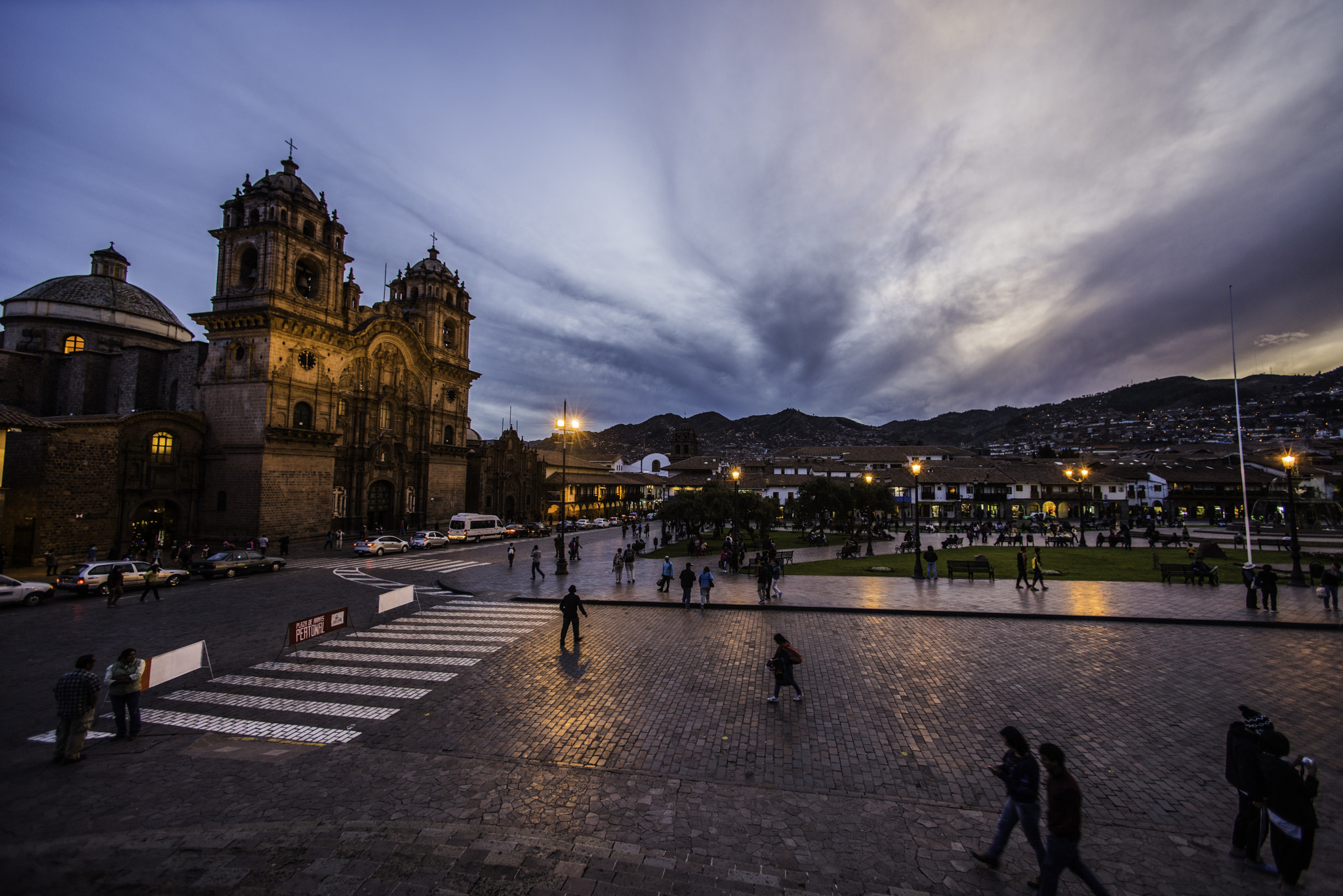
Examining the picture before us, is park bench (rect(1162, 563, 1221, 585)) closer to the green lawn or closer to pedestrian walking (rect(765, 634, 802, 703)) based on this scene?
the green lawn

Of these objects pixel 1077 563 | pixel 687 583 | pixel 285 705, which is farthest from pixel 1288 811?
pixel 1077 563

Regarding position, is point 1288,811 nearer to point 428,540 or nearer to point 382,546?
point 382,546

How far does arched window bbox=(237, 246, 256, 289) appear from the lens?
3369 centimetres

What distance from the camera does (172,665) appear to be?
940 centimetres

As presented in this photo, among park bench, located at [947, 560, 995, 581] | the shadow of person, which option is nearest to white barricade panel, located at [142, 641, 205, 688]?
the shadow of person

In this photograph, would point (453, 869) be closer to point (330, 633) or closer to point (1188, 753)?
point (1188, 753)

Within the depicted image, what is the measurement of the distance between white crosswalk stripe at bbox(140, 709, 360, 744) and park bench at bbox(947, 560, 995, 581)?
2063 cm

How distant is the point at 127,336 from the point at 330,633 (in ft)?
138

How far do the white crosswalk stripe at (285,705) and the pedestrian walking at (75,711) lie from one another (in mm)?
2240

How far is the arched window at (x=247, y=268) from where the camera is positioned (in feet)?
111

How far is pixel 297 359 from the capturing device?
3375 centimetres

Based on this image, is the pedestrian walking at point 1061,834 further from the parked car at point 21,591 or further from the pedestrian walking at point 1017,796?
the parked car at point 21,591

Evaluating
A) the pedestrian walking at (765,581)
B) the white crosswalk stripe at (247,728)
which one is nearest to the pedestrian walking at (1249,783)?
the white crosswalk stripe at (247,728)

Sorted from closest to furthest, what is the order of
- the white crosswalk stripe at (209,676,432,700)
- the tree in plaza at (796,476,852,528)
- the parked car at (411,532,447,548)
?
the white crosswalk stripe at (209,676,432,700)
the parked car at (411,532,447,548)
the tree in plaza at (796,476,852,528)
